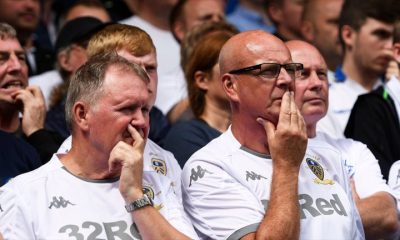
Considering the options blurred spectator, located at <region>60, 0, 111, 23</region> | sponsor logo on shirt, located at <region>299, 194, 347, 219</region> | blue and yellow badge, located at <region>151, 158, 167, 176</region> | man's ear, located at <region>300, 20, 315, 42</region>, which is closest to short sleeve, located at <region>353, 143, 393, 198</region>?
sponsor logo on shirt, located at <region>299, 194, 347, 219</region>

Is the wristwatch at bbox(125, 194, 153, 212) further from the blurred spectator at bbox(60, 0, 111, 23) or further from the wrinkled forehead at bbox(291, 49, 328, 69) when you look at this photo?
the blurred spectator at bbox(60, 0, 111, 23)

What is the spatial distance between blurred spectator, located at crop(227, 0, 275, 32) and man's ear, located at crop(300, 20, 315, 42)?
3.32ft

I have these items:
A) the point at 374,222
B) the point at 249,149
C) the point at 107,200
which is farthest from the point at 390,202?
the point at 107,200

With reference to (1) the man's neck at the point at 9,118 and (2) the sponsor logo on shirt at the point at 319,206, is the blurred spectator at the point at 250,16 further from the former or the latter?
(2) the sponsor logo on shirt at the point at 319,206

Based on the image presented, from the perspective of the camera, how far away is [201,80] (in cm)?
673

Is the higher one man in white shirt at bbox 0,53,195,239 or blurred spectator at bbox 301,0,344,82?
blurred spectator at bbox 301,0,344,82

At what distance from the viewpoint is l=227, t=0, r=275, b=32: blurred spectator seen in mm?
10219

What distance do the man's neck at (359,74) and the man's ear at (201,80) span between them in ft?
5.93

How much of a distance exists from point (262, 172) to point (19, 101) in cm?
207

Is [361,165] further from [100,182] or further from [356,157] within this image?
[100,182]

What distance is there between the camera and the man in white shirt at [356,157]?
5.76 meters

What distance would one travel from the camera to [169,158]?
18.3 feet

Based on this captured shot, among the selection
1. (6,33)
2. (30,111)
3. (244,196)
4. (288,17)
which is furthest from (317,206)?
(288,17)

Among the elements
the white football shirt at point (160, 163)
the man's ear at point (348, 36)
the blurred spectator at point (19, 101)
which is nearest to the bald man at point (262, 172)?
the white football shirt at point (160, 163)
